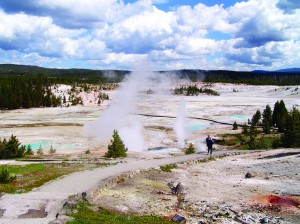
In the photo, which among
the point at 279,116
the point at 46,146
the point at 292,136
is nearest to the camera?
the point at 292,136

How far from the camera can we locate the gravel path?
1198 cm

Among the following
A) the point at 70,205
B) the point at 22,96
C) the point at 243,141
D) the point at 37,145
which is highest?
the point at 70,205

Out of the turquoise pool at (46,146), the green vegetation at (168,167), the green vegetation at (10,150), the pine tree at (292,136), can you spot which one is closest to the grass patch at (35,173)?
the green vegetation at (168,167)

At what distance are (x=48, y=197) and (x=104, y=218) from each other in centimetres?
297

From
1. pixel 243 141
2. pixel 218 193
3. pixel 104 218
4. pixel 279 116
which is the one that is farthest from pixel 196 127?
pixel 104 218

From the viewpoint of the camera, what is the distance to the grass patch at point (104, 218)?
11.7m

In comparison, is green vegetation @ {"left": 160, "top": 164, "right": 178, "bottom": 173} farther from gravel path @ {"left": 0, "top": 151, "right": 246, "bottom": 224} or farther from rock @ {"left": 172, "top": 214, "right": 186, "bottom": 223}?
rock @ {"left": 172, "top": 214, "right": 186, "bottom": 223}

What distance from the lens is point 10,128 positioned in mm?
52812

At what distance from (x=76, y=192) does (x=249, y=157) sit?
16.1 m

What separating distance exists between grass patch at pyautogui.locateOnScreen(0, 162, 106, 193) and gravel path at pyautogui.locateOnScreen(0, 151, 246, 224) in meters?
0.81

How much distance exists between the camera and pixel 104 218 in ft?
40.1

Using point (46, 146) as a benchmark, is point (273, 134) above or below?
above

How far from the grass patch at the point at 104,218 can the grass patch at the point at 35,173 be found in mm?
3887

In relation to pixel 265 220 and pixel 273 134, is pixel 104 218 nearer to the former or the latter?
pixel 265 220
